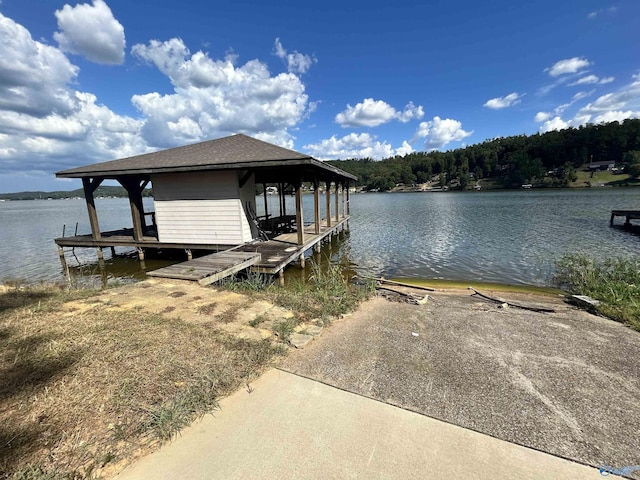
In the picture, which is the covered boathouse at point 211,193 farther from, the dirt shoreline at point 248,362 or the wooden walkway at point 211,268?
the dirt shoreline at point 248,362

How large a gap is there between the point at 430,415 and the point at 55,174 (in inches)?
610

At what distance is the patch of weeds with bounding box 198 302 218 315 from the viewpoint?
188 inches

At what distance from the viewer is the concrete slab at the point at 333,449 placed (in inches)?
81.4

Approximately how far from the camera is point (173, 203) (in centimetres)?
1126

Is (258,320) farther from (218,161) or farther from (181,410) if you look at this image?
(218,161)

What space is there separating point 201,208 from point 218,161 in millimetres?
2202

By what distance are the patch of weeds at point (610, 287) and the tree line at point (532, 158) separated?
8304 cm

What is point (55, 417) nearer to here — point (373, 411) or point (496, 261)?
point (373, 411)

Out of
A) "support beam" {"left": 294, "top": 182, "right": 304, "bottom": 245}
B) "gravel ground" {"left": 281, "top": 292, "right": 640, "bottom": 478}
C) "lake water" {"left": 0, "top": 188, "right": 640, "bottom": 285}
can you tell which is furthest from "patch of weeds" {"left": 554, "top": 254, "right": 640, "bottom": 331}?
"support beam" {"left": 294, "top": 182, "right": 304, "bottom": 245}

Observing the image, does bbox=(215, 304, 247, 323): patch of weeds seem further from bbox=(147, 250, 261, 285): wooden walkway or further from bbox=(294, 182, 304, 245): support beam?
bbox=(294, 182, 304, 245): support beam

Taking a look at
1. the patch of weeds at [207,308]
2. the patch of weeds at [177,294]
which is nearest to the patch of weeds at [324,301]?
the patch of weeds at [207,308]

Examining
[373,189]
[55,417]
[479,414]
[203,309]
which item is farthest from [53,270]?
[373,189]

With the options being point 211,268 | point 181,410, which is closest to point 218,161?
point 211,268

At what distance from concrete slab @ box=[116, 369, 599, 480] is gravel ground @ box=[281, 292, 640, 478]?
0.19 meters
